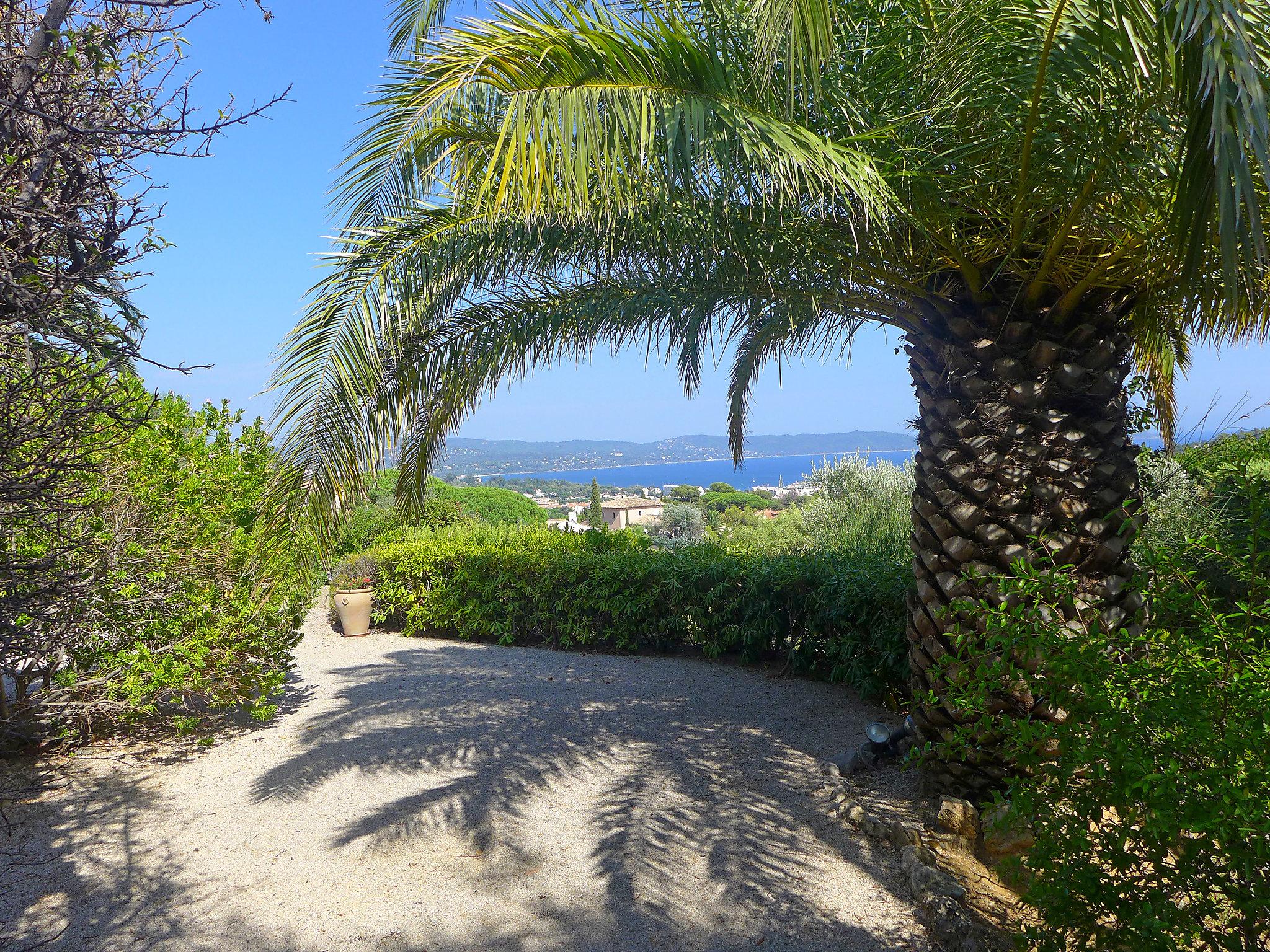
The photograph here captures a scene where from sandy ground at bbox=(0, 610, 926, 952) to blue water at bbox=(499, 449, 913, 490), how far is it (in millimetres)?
3714

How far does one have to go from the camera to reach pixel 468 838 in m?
4.17

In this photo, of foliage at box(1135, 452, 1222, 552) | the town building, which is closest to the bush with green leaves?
foliage at box(1135, 452, 1222, 552)

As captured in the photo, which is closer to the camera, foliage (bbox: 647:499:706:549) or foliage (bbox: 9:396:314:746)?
foliage (bbox: 9:396:314:746)

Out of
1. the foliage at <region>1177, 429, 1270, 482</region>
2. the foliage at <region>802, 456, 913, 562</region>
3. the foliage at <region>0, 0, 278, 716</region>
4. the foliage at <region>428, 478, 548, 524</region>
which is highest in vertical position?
the foliage at <region>0, 0, 278, 716</region>

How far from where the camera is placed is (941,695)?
12.9 feet

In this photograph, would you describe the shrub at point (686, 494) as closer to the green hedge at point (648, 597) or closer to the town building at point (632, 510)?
the town building at point (632, 510)

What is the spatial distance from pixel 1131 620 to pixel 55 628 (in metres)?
5.73

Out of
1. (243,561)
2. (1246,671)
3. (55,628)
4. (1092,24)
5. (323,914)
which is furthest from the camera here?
(243,561)

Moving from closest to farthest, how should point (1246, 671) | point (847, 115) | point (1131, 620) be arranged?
1. point (1246, 671)
2. point (847, 115)
3. point (1131, 620)

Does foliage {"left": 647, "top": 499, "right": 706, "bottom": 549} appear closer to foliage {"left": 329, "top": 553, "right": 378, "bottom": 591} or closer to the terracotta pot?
foliage {"left": 329, "top": 553, "right": 378, "bottom": 591}

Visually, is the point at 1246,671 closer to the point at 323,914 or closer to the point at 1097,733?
the point at 1097,733

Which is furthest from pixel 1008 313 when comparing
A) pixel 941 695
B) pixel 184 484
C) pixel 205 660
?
pixel 205 660

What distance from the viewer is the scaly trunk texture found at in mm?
3955

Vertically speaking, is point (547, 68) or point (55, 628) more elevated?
point (547, 68)
